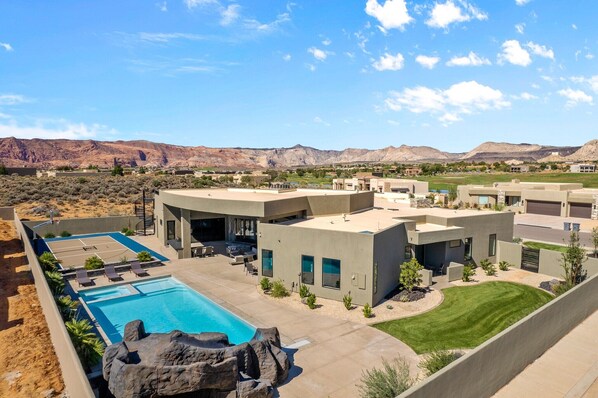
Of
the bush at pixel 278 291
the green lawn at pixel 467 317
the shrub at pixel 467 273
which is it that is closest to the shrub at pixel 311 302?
the bush at pixel 278 291

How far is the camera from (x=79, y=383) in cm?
853

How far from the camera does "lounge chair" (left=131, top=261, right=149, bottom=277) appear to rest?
73.5 feet

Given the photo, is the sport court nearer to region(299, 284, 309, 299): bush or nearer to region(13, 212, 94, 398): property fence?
region(13, 212, 94, 398): property fence

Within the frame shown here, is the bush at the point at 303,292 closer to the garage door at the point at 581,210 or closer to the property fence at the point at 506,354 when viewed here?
the property fence at the point at 506,354

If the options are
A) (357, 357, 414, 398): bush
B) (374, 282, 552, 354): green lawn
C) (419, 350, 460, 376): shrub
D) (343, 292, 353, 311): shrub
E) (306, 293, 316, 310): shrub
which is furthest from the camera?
(306, 293, 316, 310): shrub

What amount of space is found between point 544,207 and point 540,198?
1.35 meters

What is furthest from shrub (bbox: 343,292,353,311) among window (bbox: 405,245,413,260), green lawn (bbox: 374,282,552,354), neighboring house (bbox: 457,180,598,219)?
neighboring house (bbox: 457,180,598,219)

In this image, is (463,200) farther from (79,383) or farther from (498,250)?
(79,383)

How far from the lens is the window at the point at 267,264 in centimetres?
2020

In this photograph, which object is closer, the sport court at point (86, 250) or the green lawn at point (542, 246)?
the sport court at point (86, 250)

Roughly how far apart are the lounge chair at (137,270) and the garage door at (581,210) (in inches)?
2066

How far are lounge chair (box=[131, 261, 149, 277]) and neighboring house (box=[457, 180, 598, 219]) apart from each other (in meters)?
46.3

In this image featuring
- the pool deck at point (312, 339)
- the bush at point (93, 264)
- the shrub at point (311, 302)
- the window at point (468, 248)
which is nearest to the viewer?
the pool deck at point (312, 339)

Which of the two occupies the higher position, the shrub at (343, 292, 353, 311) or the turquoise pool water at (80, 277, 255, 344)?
the shrub at (343, 292, 353, 311)
